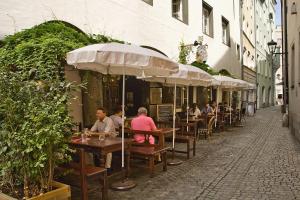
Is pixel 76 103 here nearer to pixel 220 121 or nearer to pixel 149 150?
pixel 149 150

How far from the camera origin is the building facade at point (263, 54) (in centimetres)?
3565

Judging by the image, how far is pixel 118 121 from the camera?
860 cm

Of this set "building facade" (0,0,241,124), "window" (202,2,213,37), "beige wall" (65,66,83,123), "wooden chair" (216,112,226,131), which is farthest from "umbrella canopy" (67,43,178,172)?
"window" (202,2,213,37)

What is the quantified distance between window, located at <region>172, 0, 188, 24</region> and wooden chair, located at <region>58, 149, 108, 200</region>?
11469 millimetres

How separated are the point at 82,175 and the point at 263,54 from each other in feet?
125

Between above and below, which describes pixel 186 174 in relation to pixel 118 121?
below

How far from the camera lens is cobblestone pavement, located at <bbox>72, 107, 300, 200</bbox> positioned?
5793 millimetres

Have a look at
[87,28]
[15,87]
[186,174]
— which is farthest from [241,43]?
[15,87]

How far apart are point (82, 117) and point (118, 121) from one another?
1089 millimetres

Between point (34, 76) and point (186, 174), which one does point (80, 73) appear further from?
point (186, 174)

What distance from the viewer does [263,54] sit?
3962 centimetres

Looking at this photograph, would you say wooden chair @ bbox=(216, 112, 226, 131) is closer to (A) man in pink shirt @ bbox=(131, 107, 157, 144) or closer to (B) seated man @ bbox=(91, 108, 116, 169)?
(A) man in pink shirt @ bbox=(131, 107, 157, 144)

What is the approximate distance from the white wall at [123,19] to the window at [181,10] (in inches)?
9.7

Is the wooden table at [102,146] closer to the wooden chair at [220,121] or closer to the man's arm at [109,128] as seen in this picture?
the man's arm at [109,128]
